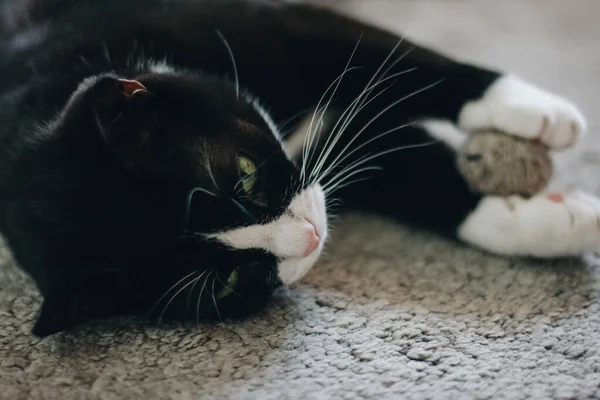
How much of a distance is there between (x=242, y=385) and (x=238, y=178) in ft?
0.89

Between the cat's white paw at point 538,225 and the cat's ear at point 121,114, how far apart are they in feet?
1.80

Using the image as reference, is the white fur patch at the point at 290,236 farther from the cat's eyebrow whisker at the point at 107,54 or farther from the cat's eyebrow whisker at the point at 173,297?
the cat's eyebrow whisker at the point at 107,54

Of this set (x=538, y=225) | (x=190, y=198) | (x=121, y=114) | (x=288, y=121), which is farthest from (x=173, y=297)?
(x=538, y=225)

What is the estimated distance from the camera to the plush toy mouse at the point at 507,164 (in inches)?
40.8

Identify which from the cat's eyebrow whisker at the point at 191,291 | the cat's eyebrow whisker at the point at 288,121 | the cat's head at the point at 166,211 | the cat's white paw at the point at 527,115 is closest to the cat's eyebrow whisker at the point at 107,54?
the cat's head at the point at 166,211

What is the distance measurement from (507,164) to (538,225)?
0.36 ft

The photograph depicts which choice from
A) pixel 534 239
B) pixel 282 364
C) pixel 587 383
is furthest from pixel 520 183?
pixel 282 364

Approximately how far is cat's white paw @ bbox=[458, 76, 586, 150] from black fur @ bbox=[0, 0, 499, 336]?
3cm

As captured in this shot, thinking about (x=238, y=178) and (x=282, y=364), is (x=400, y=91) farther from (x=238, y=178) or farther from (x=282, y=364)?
(x=282, y=364)

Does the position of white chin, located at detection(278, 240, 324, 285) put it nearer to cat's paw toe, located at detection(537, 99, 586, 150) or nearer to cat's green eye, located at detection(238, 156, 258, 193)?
cat's green eye, located at detection(238, 156, 258, 193)

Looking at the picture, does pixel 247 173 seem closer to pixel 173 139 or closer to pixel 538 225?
pixel 173 139

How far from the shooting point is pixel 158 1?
124 cm

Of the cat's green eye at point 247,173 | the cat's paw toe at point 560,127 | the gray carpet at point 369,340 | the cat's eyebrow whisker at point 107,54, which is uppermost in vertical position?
the cat's eyebrow whisker at point 107,54

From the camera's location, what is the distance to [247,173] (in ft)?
2.96
